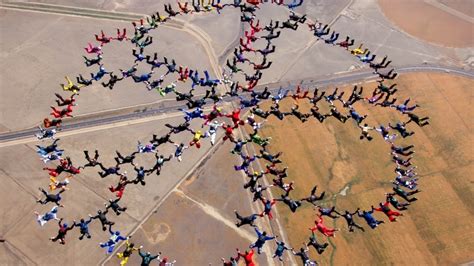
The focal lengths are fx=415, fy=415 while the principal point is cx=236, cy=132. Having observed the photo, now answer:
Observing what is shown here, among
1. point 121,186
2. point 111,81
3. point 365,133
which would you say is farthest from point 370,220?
point 111,81

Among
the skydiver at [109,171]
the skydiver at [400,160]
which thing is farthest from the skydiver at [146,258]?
the skydiver at [400,160]

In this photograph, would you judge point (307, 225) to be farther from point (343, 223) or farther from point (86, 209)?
point (86, 209)

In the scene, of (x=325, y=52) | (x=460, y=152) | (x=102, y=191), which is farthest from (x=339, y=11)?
(x=102, y=191)

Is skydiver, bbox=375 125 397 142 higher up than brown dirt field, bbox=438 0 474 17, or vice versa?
brown dirt field, bbox=438 0 474 17

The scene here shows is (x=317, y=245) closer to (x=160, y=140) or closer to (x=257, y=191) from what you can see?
(x=257, y=191)

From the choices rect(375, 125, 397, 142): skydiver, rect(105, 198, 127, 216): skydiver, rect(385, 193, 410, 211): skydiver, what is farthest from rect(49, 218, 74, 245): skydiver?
rect(375, 125, 397, 142): skydiver

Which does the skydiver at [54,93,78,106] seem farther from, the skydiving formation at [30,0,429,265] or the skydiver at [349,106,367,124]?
the skydiver at [349,106,367,124]
